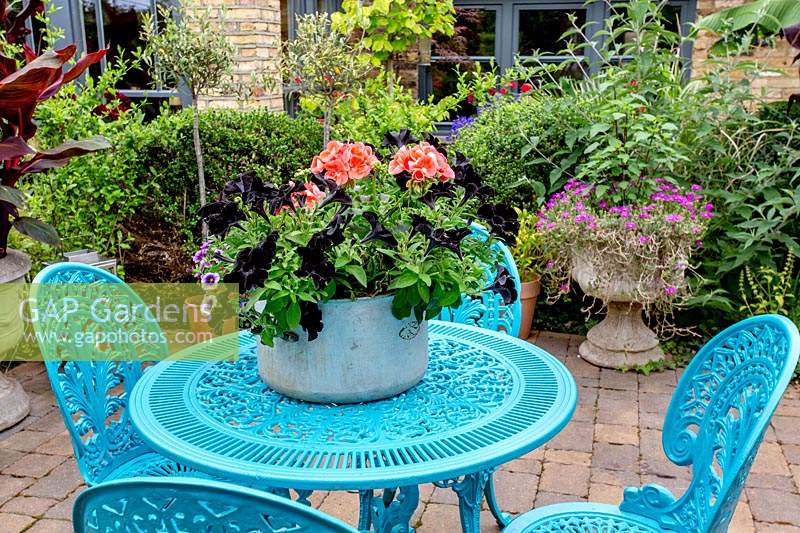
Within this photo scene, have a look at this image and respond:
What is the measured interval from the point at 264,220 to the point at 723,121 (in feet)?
11.8

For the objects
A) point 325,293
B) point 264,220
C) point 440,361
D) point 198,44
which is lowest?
point 440,361

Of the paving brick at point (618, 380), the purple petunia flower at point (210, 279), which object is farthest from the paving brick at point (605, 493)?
the purple petunia flower at point (210, 279)

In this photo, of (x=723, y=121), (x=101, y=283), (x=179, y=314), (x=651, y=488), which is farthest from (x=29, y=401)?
(x=723, y=121)

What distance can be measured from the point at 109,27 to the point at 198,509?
5.54 meters

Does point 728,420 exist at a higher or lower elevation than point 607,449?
higher

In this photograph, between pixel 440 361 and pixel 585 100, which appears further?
→ pixel 585 100

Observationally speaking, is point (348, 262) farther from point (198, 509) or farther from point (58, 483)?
point (58, 483)

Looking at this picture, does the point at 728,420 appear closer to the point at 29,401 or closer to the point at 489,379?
the point at 489,379

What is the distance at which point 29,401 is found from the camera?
149 inches

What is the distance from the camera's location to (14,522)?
2.77 m

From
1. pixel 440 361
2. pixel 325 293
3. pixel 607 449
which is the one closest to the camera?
pixel 325 293

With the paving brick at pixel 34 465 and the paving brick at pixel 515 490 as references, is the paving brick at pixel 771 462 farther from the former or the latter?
the paving brick at pixel 34 465

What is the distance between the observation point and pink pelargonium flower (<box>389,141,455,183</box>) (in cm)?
178

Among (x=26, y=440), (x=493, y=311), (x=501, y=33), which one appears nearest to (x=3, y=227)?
(x=26, y=440)
